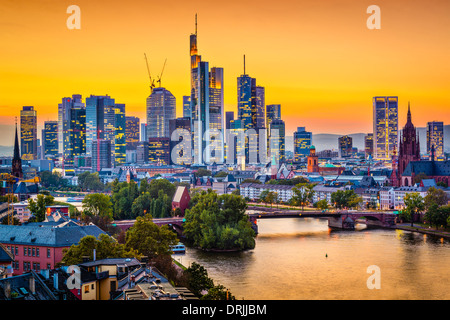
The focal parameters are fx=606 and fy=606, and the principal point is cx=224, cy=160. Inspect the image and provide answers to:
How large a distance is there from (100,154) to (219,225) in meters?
93.5

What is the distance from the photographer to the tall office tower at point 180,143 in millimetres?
133250

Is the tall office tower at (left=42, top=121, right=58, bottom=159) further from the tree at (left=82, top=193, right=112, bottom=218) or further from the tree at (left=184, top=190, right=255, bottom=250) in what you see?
the tree at (left=184, top=190, right=255, bottom=250)

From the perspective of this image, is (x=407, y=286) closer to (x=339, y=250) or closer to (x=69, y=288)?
(x=339, y=250)

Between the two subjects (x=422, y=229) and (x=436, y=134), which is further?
(x=436, y=134)

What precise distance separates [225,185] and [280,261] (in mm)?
43939

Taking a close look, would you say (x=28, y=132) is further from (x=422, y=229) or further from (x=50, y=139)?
(x=422, y=229)

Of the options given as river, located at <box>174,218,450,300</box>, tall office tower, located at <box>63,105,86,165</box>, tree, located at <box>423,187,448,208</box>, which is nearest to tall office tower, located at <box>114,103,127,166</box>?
tall office tower, located at <box>63,105,86,165</box>

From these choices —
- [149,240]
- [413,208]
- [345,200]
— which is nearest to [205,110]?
[345,200]

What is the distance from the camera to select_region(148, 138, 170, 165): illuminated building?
128750 mm

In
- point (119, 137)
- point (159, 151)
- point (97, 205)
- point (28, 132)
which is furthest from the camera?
point (119, 137)

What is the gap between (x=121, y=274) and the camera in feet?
40.7

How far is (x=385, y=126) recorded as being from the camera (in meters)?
148

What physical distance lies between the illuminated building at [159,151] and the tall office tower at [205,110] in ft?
26.0
